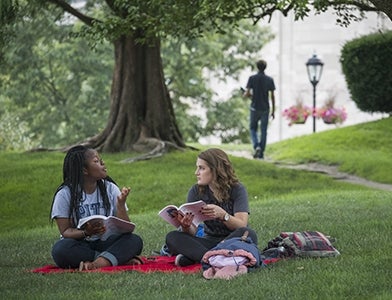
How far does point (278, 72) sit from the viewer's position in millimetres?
43500

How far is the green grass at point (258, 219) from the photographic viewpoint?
23.3 feet

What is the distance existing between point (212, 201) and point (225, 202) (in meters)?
0.10

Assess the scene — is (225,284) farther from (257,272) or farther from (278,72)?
(278,72)

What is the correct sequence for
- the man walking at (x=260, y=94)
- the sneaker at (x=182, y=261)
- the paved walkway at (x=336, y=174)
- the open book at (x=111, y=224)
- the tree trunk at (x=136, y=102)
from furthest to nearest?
the man walking at (x=260, y=94) < the tree trunk at (x=136, y=102) < the paved walkway at (x=336, y=174) < the sneaker at (x=182, y=261) < the open book at (x=111, y=224)

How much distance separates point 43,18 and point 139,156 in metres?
12.5

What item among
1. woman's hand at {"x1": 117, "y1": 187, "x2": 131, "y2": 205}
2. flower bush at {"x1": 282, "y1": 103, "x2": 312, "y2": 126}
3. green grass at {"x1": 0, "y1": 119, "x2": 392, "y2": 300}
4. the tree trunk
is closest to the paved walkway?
Answer: green grass at {"x1": 0, "y1": 119, "x2": 392, "y2": 300}

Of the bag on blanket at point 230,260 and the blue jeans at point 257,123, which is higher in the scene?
the blue jeans at point 257,123

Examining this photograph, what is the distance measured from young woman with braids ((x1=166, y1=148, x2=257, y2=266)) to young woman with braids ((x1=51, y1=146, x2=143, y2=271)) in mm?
382

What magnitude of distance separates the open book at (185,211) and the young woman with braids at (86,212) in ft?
1.22

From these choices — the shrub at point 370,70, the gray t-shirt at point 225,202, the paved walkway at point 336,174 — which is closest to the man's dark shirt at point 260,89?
the paved walkway at point 336,174

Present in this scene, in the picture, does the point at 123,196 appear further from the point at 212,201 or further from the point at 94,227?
the point at 212,201

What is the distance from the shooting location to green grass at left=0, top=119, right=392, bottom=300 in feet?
23.3

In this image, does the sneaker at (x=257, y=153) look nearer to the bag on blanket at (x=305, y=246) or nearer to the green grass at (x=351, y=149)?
the green grass at (x=351, y=149)

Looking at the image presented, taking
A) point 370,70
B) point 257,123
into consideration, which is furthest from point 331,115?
point 257,123
